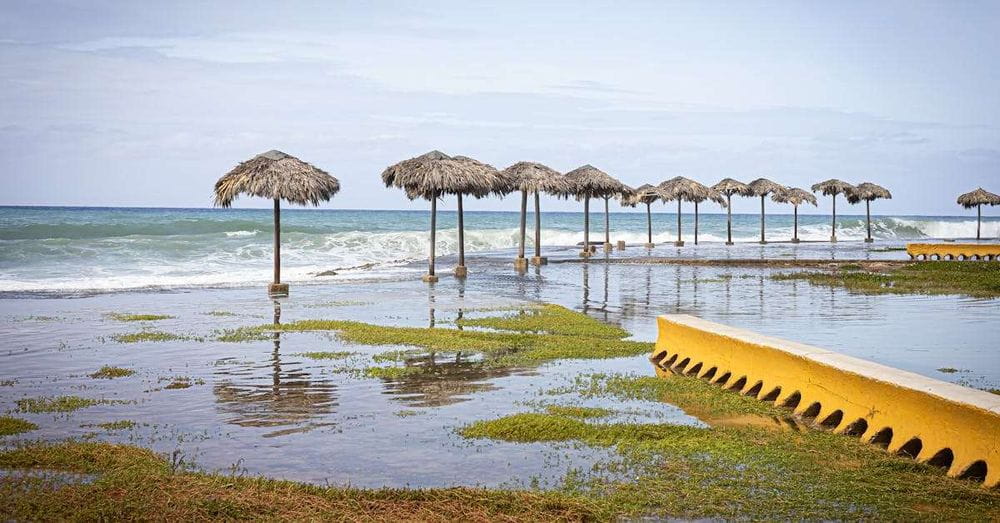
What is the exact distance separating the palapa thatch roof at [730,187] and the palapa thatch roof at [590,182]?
18.0m

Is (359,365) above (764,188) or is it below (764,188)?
below

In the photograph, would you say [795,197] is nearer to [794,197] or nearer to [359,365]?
[794,197]

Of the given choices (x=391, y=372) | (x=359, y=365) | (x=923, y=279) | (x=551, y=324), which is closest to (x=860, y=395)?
(x=391, y=372)

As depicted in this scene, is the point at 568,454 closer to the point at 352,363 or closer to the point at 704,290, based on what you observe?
→ the point at 352,363

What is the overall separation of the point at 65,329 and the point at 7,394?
21.6ft

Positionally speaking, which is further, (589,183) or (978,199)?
(978,199)

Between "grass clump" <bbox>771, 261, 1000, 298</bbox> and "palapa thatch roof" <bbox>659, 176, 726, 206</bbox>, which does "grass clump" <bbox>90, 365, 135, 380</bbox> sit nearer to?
"grass clump" <bbox>771, 261, 1000, 298</bbox>

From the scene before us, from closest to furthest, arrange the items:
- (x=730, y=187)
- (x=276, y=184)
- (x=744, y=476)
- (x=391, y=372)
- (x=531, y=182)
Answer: (x=744, y=476)
(x=391, y=372)
(x=276, y=184)
(x=531, y=182)
(x=730, y=187)

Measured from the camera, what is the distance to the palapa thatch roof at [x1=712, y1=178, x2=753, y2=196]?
57.3m

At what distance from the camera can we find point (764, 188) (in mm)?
59938

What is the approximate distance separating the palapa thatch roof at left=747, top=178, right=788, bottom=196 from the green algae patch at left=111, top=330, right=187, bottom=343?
163 ft

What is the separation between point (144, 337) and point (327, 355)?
3918 mm

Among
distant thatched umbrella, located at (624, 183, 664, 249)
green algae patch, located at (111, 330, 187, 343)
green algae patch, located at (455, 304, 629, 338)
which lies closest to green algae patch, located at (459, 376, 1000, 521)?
green algae patch, located at (455, 304, 629, 338)

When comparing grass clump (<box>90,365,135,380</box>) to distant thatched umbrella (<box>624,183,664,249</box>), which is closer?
grass clump (<box>90,365,135,380</box>)
